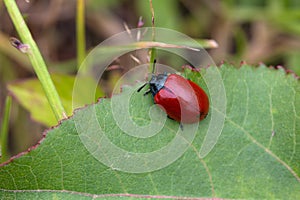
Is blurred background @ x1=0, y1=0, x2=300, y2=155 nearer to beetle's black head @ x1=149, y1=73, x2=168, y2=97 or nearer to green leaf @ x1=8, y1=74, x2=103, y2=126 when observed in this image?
green leaf @ x1=8, y1=74, x2=103, y2=126

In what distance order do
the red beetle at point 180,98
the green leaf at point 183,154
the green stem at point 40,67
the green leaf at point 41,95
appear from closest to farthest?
the green leaf at point 183,154, the red beetle at point 180,98, the green stem at point 40,67, the green leaf at point 41,95

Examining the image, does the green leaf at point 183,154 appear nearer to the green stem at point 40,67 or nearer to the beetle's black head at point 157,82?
the beetle's black head at point 157,82

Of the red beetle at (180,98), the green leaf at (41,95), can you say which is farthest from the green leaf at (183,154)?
the green leaf at (41,95)

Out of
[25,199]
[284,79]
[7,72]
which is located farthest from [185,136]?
[7,72]

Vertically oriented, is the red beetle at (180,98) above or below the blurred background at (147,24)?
below

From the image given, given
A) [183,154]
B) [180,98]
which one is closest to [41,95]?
[180,98]

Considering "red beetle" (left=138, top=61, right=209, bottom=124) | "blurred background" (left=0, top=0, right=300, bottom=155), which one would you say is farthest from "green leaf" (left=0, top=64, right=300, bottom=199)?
"blurred background" (left=0, top=0, right=300, bottom=155)

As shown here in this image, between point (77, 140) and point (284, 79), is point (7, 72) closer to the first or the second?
point (77, 140)
